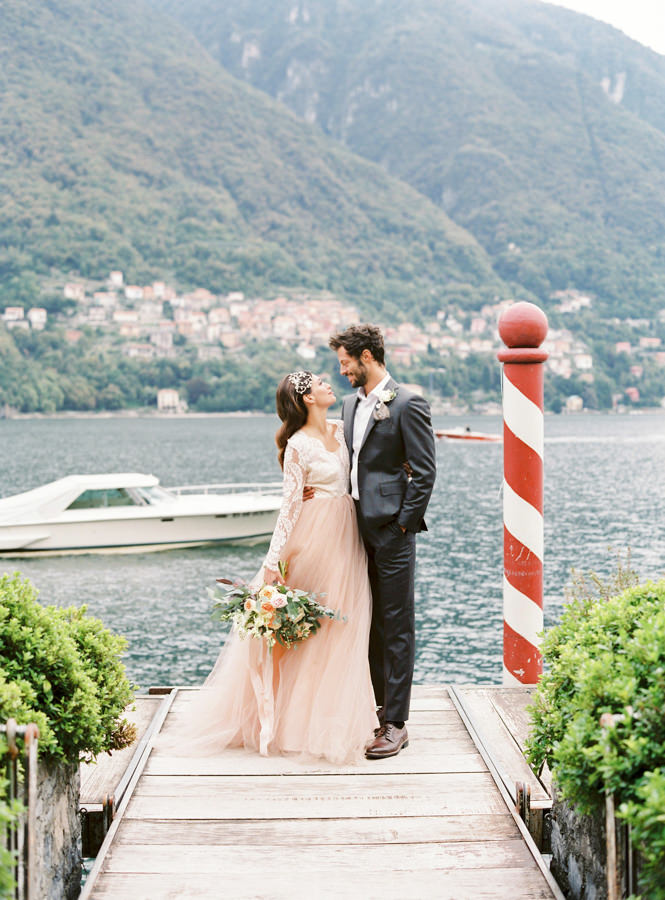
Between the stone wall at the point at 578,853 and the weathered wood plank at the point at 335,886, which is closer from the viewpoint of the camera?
the stone wall at the point at 578,853

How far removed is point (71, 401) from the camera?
109688 mm

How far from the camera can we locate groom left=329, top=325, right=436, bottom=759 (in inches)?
148

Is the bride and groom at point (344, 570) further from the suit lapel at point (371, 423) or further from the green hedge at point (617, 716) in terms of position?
the green hedge at point (617, 716)

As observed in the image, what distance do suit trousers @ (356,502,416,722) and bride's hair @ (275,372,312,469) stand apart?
1.47 ft

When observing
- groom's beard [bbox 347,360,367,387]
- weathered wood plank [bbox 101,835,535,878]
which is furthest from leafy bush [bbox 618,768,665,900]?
groom's beard [bbox 347,360,367,387]

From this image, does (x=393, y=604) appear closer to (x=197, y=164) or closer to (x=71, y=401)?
(x=71, y=401)

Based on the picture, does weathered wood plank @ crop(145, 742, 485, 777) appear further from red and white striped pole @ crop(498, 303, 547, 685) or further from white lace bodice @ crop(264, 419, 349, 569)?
red and white striped pole @ crop(498, 303, 547, 685)

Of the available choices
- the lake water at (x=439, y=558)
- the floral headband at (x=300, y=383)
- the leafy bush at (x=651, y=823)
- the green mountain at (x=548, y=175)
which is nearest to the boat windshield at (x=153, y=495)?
the lake water at (x=439, y=558)

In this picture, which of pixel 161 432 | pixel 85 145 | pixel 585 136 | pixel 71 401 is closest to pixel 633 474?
pixel 161 432

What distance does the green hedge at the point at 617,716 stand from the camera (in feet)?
6.38

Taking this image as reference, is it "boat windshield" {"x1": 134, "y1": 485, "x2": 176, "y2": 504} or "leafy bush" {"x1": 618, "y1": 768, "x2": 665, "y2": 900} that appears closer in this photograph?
"leafy bush" {"x1": 618, "y1": 768, "x2": 665, "y2": 900}

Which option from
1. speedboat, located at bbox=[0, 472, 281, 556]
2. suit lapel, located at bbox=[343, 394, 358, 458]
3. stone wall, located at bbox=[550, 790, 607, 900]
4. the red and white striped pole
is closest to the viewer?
stone wall, located at bbox=[550, 790, 607, 900]

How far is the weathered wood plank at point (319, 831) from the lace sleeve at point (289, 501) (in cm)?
119

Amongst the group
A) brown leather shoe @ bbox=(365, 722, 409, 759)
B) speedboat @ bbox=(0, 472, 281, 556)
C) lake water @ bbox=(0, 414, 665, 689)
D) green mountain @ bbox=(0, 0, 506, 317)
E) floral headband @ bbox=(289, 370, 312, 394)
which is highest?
green mountain @ bbox=(0, 0, 506, 317)
